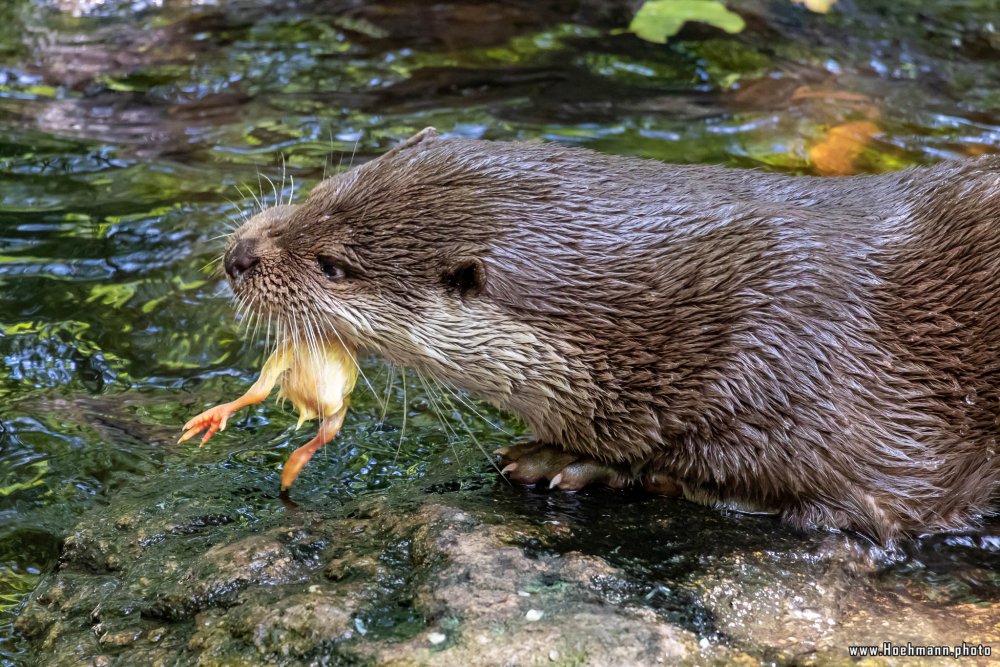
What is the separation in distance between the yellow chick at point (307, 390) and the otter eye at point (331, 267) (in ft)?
0.59

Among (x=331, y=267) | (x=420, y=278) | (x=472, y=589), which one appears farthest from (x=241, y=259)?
(x=472, y=589)

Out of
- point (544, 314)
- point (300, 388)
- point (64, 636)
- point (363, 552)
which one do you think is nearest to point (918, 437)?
point (544, 314)

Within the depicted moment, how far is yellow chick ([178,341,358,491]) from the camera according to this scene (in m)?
2.72

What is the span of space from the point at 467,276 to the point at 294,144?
2568 millimetres

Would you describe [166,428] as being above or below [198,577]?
below

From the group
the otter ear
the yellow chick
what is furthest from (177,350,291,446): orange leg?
the otter ear

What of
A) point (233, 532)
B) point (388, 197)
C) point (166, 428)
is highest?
point (388, 197)

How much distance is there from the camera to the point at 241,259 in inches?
107

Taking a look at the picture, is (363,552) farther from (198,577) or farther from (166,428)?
(166,428)

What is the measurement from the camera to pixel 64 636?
89.2 inches

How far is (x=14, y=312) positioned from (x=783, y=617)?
269cm

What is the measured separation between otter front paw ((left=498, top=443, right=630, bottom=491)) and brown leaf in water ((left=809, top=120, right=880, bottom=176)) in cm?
239

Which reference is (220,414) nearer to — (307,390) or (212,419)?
Result: (212,419)

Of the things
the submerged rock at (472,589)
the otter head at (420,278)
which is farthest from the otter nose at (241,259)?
the submerged rock at (472,589)
